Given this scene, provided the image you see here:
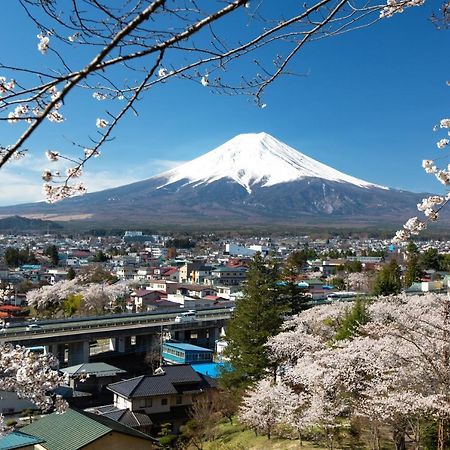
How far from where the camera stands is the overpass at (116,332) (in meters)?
18.2

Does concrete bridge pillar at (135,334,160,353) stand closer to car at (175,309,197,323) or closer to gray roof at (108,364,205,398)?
car at (175,309,197,323)

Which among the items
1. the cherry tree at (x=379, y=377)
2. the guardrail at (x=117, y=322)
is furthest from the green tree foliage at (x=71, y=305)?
the cherry tree at (x=379, y=377)

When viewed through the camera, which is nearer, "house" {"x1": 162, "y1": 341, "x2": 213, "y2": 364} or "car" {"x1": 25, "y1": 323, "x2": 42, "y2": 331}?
"house" {"x1": 162, "y1": 341, "x2": 213, "y2": 364}

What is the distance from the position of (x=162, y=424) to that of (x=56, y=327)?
9.40m

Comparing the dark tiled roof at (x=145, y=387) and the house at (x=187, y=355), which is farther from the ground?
the dark tiled roof at (x=145, y=387)

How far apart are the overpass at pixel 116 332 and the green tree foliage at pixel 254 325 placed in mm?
7810

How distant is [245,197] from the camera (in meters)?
151

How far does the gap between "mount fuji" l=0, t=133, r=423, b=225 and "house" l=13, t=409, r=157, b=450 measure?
11143cm

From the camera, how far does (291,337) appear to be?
12.0 meters

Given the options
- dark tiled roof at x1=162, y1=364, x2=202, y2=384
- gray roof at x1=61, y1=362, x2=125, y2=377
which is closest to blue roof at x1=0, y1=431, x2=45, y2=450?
dark tiled roof at x1=162, y1=364, x2=202, y2=384

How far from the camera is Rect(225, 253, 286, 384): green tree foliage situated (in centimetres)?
1195

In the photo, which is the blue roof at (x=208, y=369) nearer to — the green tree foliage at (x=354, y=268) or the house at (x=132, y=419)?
the house at (x=132, y=419)

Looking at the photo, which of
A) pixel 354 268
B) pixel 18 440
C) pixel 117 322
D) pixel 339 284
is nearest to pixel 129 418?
pixel 18 440

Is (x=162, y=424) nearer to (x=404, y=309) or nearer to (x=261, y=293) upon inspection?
(x=261, y=293)
